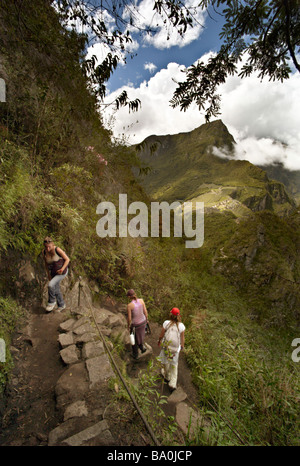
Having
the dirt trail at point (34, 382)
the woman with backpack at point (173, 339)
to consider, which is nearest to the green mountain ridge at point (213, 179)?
the woman with backpack at point (173, 339)

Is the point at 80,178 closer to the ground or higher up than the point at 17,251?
higher up

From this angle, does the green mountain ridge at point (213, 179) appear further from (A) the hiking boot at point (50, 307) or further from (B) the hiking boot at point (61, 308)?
(A) the hiking boot at point (50, 307)

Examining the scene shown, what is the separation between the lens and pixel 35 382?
331 cm

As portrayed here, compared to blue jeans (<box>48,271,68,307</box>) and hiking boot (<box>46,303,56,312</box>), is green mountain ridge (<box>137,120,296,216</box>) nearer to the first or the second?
blue jeans (<box>48,271,68,307</box>)

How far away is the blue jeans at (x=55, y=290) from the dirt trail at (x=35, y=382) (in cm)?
31

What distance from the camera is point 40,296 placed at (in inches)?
186

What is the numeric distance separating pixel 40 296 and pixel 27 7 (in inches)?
343

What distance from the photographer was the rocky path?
2.47 meters

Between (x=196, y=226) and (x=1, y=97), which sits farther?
(x=196, y=226)

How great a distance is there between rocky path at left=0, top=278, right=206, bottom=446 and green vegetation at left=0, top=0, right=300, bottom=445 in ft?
1.48

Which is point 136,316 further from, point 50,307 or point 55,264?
point 55,264

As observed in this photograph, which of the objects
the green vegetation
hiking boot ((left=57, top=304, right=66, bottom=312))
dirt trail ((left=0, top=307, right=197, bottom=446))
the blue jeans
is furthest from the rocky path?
the green vegetation
